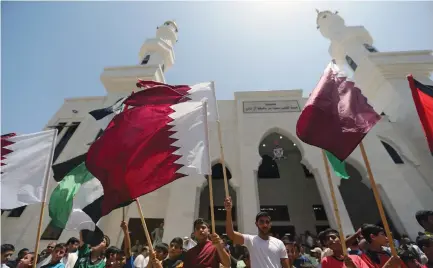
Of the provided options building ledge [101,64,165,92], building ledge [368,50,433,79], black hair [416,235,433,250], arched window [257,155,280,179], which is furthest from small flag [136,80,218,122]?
building ledge [368,50,433,79]

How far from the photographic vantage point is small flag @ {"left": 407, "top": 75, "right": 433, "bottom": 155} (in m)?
2.76

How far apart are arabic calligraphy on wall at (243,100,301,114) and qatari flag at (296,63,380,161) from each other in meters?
7.96

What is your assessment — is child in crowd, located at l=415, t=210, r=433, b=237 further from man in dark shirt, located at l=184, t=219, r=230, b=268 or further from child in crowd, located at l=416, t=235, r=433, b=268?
man in dark shirt, located at l=184, t=219, r=230, b=268

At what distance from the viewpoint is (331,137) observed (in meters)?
2.55

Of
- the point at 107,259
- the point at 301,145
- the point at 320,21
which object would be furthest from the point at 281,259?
the point at 320,21

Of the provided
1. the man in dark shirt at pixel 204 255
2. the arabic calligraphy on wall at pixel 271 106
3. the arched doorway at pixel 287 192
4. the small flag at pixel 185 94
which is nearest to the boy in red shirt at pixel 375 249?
the man in dark shirt at pixel 204 255

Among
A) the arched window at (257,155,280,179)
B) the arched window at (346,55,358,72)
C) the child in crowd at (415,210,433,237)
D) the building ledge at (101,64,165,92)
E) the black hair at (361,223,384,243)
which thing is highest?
the arched window at (346,55,358,72)

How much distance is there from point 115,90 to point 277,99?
26.9 ft

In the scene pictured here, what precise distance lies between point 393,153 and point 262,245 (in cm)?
992

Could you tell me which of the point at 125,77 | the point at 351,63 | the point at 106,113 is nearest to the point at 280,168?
the point at 125,77

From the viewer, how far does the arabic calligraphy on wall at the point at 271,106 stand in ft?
35.8

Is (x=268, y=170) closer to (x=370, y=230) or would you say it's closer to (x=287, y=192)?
(x=287, y=192)

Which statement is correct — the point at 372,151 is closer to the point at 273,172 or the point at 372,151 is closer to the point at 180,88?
the point at 273,172

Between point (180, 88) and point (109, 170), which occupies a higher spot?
point (180, 88)
